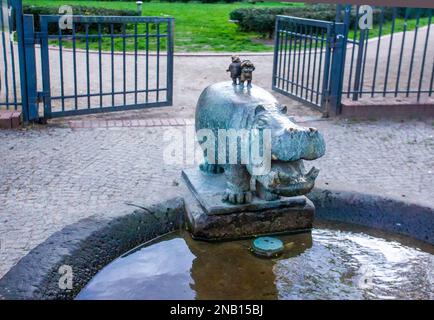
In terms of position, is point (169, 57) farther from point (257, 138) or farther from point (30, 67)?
point (257, 138)

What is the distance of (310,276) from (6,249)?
205 centimetres

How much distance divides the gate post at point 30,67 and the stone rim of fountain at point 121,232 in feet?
14.1

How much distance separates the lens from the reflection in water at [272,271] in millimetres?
3344

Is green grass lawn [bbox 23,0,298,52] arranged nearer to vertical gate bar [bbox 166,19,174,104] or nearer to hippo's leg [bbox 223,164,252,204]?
vertical gate bar [bbox 166,19,174,104]

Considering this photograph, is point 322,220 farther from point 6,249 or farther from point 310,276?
point 6,249

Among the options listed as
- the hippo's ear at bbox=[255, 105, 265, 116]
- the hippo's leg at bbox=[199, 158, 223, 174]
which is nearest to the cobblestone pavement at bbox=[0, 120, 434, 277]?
A: the hippo's leg at bbox=[199, 158, 223, 174]

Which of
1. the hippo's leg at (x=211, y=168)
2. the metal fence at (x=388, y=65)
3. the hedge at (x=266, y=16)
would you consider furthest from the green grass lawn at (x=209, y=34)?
the hippo's leg at (x=211, y=168)

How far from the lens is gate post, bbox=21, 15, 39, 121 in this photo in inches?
292

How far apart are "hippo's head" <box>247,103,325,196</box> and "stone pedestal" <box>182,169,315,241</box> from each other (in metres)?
0.70

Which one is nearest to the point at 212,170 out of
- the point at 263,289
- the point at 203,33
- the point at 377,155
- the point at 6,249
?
the point at 263,289

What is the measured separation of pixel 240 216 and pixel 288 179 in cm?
86

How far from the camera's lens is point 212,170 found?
4.42 metres

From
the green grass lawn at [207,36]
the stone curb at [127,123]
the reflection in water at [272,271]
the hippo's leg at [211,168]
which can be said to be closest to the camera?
the reflection in water at [272,271]

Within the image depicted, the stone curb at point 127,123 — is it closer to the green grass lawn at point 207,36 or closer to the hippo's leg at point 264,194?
the hippo's leg at point 264,194
